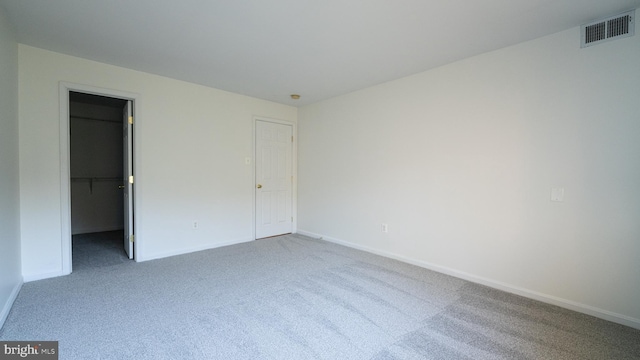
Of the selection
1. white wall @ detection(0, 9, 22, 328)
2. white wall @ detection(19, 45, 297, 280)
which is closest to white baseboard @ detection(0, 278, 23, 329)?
white wall @ detection(0, 9, 22, 328)

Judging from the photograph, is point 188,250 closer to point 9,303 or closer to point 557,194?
point 9,303

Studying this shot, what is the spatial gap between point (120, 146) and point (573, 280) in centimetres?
762

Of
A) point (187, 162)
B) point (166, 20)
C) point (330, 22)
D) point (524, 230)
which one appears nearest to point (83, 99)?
point (187, 162)

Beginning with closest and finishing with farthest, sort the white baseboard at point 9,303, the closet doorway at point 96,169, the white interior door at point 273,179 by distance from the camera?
1. the white baseboard at point 9,303
2. the white interior door at point 273,179
3. the closet doorway at point 96,169

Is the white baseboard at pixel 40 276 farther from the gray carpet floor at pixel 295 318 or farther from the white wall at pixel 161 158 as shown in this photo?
the gray carpet floor at pixel 295 318

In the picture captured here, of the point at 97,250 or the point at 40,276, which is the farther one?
the point at 97,250

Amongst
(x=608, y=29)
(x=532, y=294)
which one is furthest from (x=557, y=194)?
(x=608, y=29)

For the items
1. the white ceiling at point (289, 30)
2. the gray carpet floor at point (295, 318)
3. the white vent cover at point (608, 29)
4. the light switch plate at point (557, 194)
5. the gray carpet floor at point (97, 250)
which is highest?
the white ceiling at point (289, 30)

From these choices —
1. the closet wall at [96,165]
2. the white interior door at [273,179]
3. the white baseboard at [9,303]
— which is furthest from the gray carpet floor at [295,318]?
the closet wall at [96,165]

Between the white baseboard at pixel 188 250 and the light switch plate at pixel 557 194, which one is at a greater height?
the light switch plate at pixel 557 194

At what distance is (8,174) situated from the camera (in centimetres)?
250

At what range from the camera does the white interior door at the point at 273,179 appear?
5.04 m

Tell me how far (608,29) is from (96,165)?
25.7ft

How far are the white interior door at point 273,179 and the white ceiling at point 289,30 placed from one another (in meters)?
1.60
